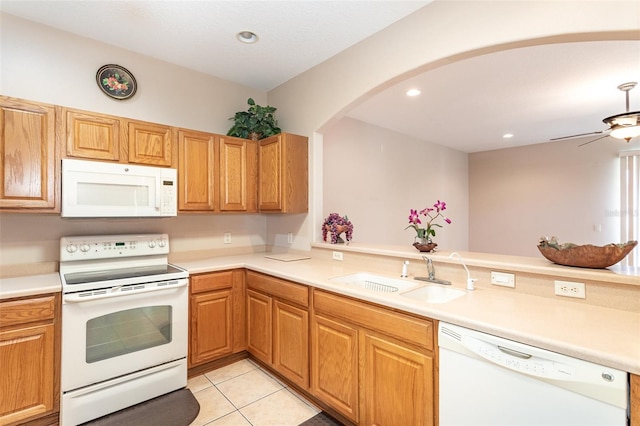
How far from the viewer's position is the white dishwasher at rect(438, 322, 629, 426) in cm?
99

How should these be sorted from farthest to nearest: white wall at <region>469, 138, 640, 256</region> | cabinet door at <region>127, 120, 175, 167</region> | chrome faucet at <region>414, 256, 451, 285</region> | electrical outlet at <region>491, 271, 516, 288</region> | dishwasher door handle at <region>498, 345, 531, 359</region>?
1. white wall at <region>469, 138, 640, 256</region>
2. cabinet door at <region>127, 120, 175, 167</region>
3. chrome faucet at <region>414, 256, 451, 285</region>
4. electrical outlet at <region>491, 271, 516, 288</region>
5. dishwasher door handle at <region>498, 345, 531, 359</region>

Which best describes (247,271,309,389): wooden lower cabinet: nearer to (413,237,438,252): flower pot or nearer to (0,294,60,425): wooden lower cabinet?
(413,237,438,252): flower pot

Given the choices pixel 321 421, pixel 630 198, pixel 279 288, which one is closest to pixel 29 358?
pixel 279 288

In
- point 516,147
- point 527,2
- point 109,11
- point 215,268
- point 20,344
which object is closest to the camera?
point 527,2

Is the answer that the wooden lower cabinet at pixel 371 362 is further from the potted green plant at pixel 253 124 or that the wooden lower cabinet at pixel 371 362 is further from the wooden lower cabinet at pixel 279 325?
the potted green plant at pixel 253 124

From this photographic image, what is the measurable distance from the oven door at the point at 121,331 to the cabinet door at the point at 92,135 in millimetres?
1028

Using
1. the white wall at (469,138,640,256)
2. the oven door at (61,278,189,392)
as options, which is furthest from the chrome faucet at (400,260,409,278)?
the white wall at (469,138,640,256)

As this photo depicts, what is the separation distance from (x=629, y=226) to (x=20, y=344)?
7875 mm

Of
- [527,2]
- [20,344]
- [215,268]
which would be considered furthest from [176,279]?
Answer: [527,2]

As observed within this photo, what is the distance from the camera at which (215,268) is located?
255 centimetres

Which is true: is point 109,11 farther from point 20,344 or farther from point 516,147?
point 516,147

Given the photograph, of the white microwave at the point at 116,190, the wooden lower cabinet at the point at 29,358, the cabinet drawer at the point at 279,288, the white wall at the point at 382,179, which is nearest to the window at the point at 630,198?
the white wall at the point at 382,179

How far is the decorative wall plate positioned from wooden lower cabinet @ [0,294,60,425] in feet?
Result: 5.77

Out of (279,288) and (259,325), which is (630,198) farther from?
(259,325)
